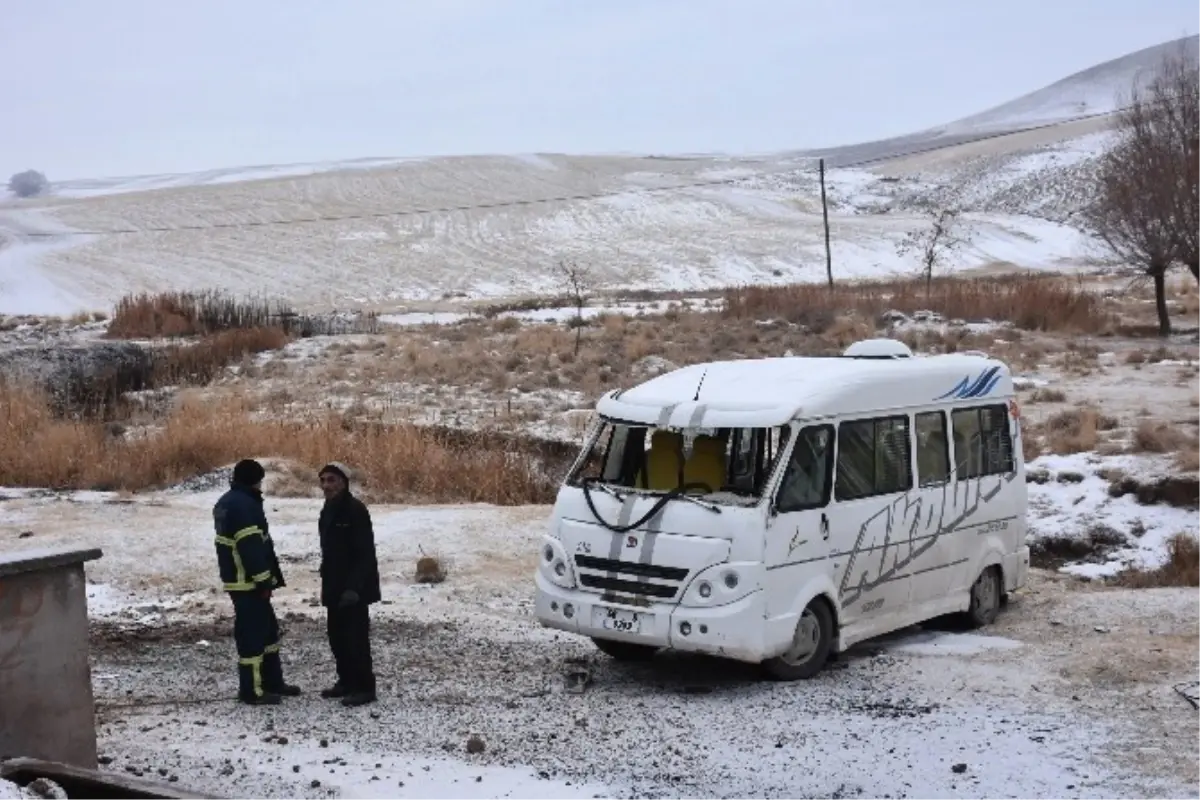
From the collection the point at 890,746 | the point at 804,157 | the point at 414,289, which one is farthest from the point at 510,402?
the point at 804,157

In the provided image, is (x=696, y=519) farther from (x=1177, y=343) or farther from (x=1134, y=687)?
(x=1177, y=343)

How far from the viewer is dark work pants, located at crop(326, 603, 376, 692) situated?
32.0 ft

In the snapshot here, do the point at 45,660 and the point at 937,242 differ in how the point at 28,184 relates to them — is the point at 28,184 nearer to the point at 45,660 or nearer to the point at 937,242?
the point at 937,242

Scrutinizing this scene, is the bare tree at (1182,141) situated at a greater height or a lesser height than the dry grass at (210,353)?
greater

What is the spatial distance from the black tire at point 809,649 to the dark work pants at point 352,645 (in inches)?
109

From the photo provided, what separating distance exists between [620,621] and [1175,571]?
8597 mm

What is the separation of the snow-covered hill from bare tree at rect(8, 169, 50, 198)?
5898 centimetres

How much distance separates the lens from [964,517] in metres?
12.2

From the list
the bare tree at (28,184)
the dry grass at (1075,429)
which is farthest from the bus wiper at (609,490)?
the bare tree at (28,184)

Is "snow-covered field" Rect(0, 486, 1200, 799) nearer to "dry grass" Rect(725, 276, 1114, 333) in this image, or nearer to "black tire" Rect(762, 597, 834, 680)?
"black tire" Rect(762, 597, 834, 680)

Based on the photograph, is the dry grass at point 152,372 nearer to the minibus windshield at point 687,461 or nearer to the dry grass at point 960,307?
the dry grass at point 960,307

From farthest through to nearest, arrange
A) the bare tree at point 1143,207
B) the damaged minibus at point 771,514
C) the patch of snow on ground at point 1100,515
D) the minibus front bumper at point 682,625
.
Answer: the bare tree at point 1143,207 < the patch of snow on ground at point 1100,515 < the damaged minibus at point 771,514 < the minibus front bumper at point 682,625

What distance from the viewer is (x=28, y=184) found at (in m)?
176

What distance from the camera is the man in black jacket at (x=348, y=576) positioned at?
31.9ft
